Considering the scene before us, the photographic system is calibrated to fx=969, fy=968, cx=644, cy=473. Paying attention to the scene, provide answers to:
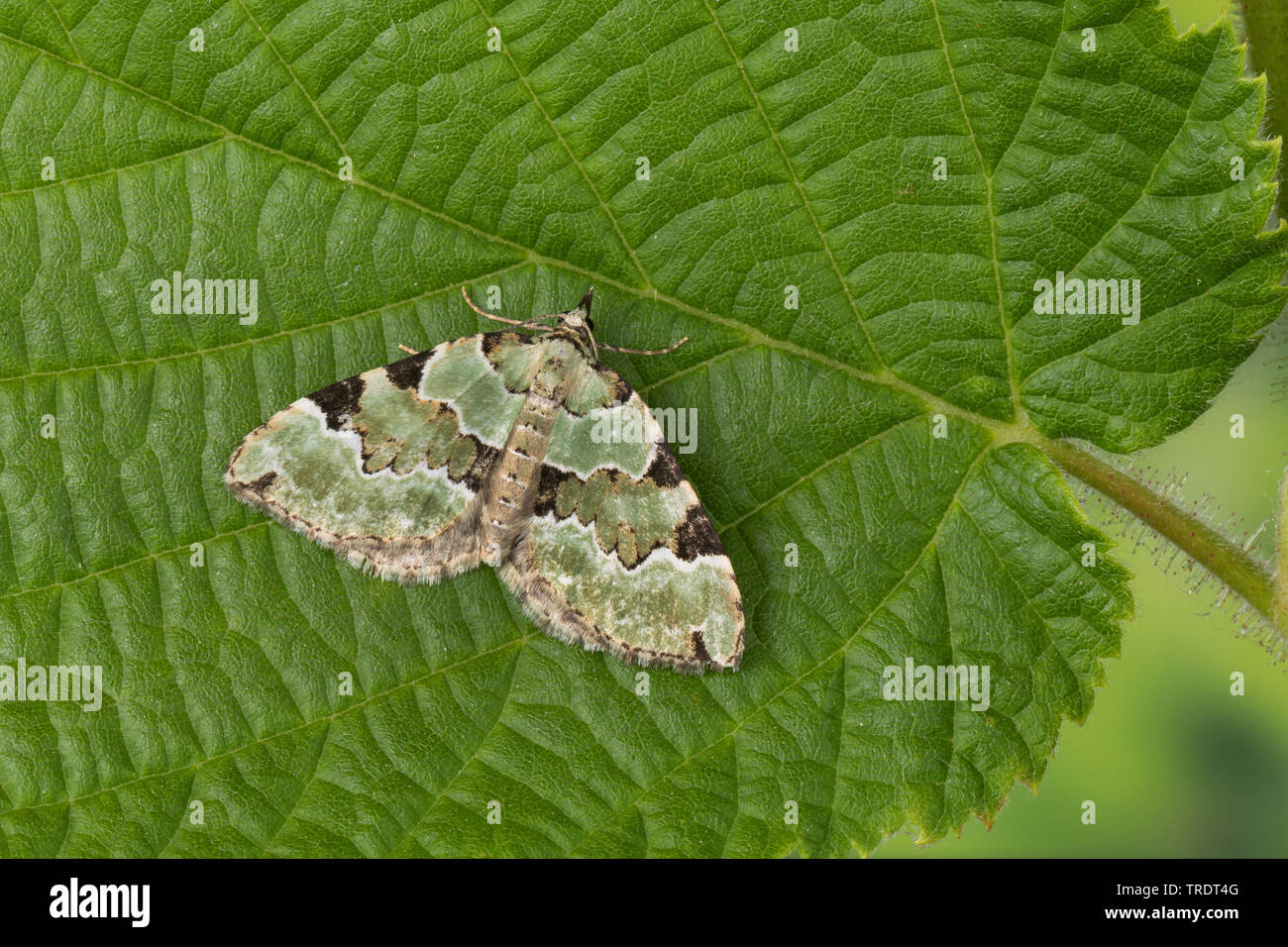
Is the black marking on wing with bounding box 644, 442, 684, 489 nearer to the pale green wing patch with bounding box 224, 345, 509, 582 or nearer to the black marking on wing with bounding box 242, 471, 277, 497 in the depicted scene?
the pale green wing patch with bounding box 224, 345, 509, 582

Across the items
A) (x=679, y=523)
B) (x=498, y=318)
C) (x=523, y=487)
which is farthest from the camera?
(x=523, y=487)

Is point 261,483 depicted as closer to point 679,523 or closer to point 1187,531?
point 679,523

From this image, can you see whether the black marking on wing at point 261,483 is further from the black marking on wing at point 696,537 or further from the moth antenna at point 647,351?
the black marking on wing at point 696,537

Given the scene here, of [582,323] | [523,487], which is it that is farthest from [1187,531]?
[523,487]

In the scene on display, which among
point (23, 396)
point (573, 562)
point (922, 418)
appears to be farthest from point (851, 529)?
point (23, 396)

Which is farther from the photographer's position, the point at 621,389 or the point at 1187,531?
the point at 621,389

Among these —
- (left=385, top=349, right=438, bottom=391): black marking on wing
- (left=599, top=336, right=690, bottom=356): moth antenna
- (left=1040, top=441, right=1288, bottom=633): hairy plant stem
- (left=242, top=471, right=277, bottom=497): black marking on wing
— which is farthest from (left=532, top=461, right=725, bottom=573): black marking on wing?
(left=1040, top=441, right=1288, bottom=633): hairy plant stem
